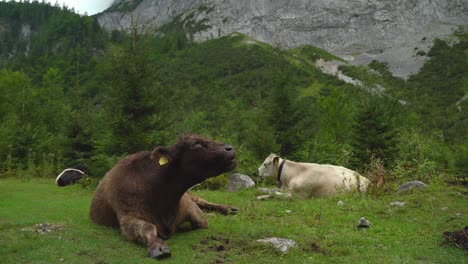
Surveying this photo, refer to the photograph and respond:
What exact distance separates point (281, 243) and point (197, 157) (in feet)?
6.05

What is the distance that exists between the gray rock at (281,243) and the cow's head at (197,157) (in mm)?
1238

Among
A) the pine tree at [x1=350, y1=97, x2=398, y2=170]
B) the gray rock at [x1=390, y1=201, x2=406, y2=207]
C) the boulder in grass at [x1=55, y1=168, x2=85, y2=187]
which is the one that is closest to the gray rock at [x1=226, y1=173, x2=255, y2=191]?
the pine tree at [x1=350, y1=97, x2=398, y2=170]

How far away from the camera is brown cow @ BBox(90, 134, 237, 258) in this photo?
21.7 feet

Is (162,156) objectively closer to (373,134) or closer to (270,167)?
(270,167)

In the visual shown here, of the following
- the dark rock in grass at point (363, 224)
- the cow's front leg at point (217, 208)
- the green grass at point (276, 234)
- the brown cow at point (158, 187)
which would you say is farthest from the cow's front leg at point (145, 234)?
the dark rock in grass at point (363, 224)

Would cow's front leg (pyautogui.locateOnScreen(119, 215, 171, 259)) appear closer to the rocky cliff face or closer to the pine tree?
the pine tree

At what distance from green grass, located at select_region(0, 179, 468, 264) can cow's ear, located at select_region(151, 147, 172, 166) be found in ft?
4.27

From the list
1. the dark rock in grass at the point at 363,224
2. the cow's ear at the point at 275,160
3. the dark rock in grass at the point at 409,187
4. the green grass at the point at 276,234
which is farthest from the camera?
the cow's ear at the point at 275,160

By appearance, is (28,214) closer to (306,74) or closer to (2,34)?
(306,74)

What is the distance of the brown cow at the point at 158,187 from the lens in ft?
21.7

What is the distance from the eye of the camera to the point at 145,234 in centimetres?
638

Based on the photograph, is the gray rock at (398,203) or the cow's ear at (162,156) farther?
the gray rock at (398,203)

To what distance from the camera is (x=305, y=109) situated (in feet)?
74.1

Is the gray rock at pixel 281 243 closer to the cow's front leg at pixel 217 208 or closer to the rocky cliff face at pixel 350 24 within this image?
the cow's front leg at pixel 217 208
